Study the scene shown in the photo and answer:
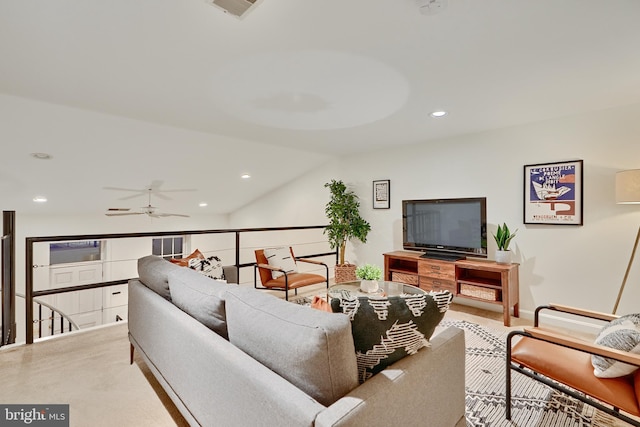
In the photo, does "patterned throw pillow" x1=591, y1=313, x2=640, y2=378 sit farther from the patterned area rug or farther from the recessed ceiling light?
the recessed ceiling light

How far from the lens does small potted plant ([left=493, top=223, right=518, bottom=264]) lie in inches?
131

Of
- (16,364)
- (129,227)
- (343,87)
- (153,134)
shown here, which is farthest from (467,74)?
(129,227)

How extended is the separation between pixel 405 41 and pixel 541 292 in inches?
122

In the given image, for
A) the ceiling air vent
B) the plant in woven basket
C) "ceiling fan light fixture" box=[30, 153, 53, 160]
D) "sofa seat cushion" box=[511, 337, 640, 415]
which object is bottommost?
"sofa seat cushion" box=[511, 337, 640, 415]

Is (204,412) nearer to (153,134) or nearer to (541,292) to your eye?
(153,134)

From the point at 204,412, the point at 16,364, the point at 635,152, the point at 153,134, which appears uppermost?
the point at 153,134

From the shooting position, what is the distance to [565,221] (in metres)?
3.18

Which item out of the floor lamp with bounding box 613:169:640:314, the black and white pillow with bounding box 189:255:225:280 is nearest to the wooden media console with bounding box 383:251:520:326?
the floor lamp with bounding box 613:169:640:314

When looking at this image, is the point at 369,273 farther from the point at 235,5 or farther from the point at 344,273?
the point at 235,5

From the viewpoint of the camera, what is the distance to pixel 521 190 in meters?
3.47

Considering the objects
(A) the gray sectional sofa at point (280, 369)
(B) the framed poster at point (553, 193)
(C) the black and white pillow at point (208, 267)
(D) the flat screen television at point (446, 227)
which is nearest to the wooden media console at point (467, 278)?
(D) the flat screen television at point (446, 227)

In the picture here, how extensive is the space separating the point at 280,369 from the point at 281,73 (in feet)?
6.38

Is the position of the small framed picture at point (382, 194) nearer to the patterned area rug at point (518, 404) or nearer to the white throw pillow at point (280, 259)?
the white throw pillow at point (280, 259)

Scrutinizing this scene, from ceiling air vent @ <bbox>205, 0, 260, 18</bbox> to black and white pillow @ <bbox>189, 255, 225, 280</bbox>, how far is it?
1826mm
